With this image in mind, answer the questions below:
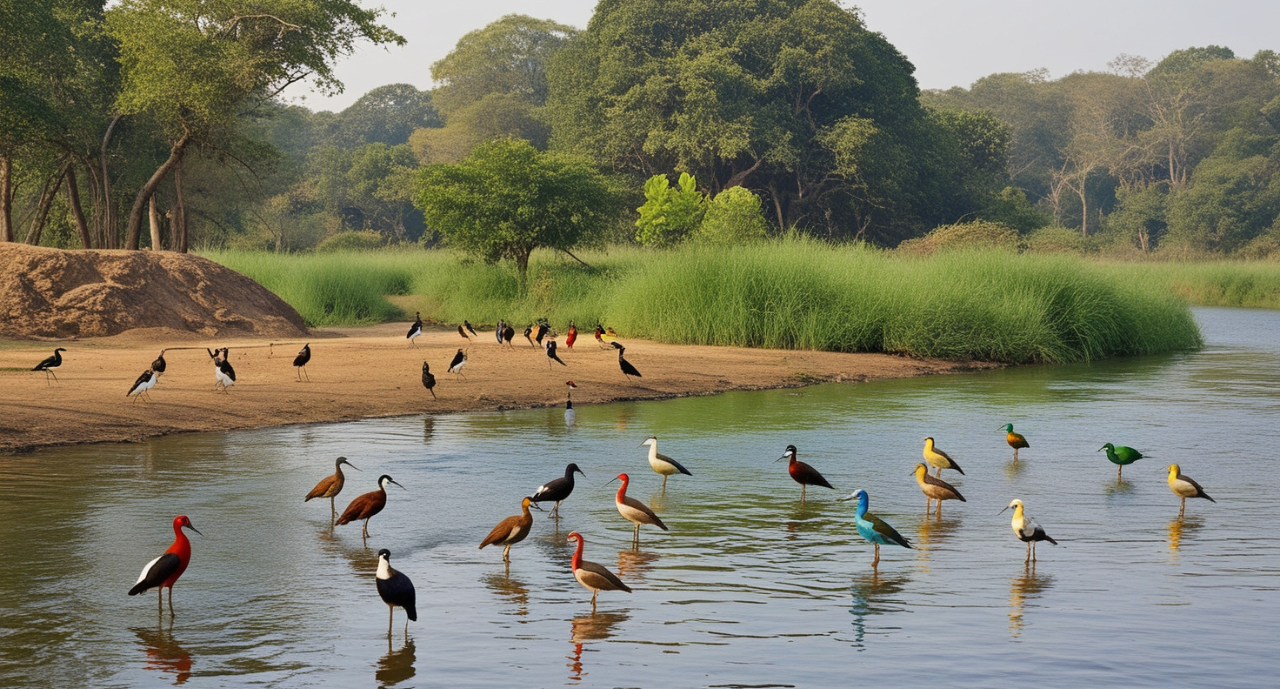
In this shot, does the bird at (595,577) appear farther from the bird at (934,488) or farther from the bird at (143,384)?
the bird at (143,384)

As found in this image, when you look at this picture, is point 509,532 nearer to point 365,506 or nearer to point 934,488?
point 365,506

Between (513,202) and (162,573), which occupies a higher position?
(513,202)

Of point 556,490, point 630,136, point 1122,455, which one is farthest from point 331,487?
point 630,136

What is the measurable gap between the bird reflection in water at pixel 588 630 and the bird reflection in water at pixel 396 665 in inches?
34.4

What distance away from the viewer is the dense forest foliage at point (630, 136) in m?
32.4

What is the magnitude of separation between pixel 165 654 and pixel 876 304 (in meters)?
19.8

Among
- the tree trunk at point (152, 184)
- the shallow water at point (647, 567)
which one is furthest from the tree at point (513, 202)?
the shallow water at point (647, 567)

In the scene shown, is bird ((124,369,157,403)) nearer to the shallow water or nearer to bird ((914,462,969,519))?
the shallow water

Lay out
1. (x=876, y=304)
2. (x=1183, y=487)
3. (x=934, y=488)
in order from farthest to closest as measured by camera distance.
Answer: (x=876, y=304) < (x=1183, y=487) < (x=934, y=488)

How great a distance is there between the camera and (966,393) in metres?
19.9

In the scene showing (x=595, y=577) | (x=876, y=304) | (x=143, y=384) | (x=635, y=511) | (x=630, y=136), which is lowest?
(x=595, y=577)

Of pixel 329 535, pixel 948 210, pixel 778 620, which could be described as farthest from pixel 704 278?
pixel 948 210

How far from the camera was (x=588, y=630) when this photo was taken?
23.5 feet

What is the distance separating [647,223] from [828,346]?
1668cm
